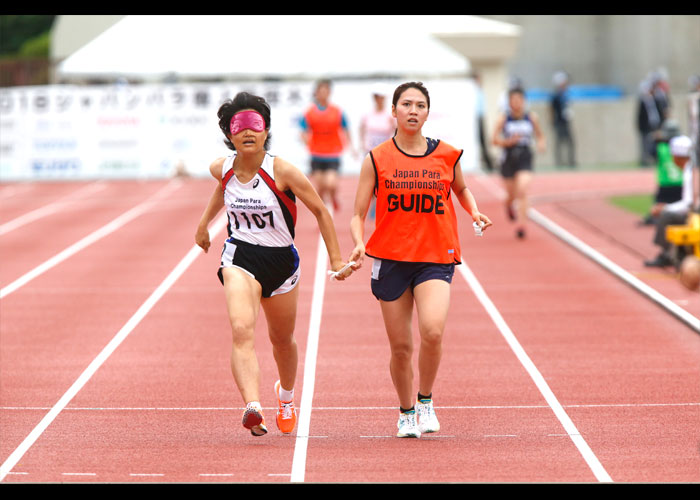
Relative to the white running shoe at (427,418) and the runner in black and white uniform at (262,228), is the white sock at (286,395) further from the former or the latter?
the white running shoe at (427,418)

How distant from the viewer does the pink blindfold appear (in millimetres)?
7691

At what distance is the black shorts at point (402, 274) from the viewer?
785cm

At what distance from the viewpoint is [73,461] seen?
732 centimetres

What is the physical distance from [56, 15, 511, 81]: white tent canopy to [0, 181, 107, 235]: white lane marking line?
4.79 metres

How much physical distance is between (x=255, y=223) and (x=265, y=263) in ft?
0.77

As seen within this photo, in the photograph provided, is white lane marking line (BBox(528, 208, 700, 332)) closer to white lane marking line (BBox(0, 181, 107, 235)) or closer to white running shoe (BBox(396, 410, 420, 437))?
white running shoe (BBox(396, 410, 420, 437))

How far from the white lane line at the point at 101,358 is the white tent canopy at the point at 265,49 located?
1563 cm

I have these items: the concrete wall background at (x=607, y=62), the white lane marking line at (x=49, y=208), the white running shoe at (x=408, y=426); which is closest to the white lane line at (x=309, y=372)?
the white running shoe at (x=408, y=426)

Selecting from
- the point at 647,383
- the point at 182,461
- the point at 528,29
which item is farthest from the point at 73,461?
the point at 528,29

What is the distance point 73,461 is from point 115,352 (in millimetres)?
3755

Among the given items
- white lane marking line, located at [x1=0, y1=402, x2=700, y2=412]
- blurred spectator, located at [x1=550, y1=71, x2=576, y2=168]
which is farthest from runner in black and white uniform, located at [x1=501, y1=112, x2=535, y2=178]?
blurred spectator, located at [x1=550, y1=71, x2=576, y2=168]

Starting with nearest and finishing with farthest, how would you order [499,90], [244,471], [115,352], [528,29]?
[244,471] → [115,352] → [499,90] → [528,29]

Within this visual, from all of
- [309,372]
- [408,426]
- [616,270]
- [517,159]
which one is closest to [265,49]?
[517,159]

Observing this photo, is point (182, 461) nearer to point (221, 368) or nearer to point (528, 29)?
point (221, 368)
